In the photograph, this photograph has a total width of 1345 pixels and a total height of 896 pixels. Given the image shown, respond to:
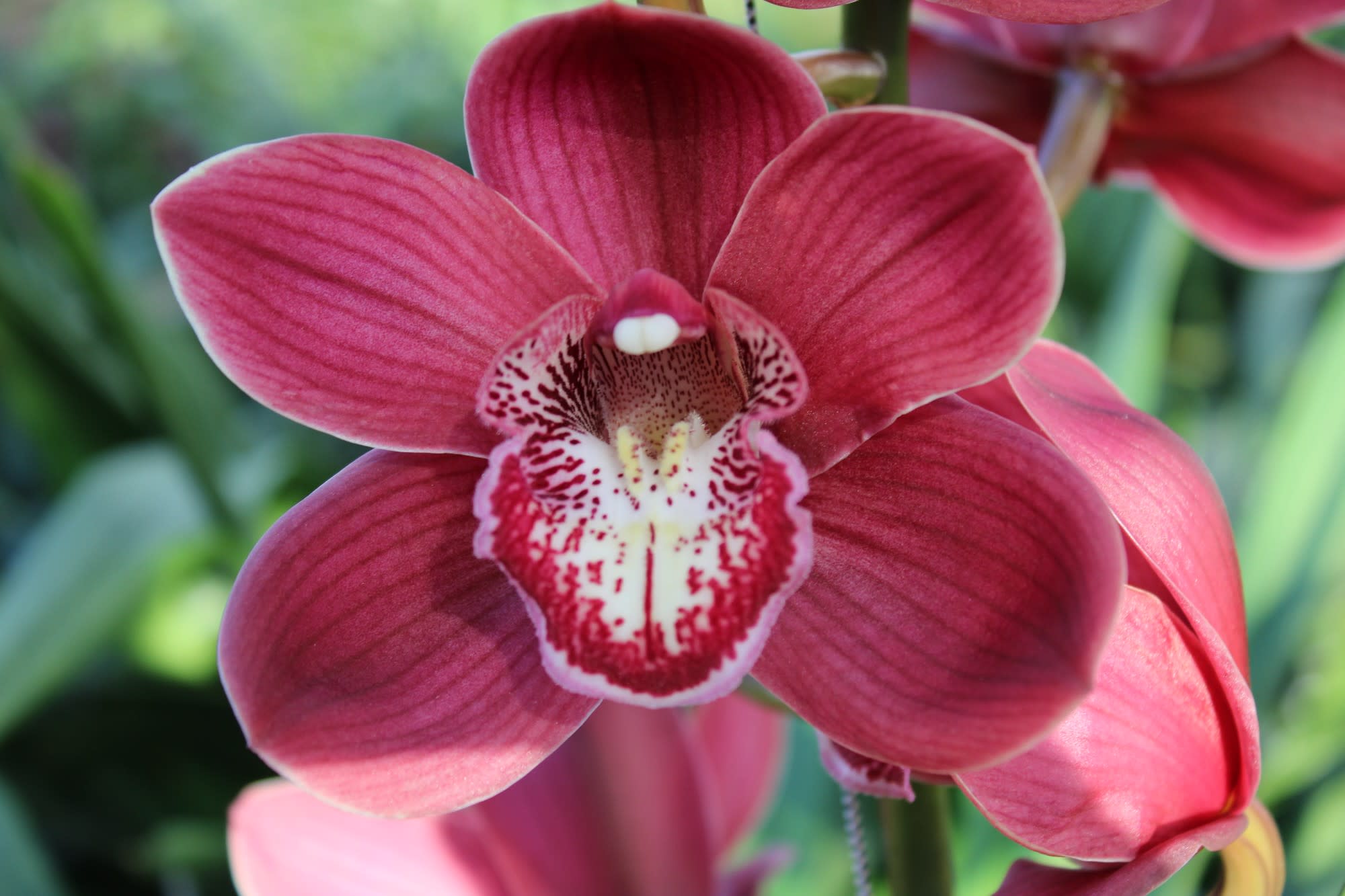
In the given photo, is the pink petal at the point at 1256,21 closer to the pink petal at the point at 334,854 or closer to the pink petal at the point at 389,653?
the pink petal at the point at 389,653

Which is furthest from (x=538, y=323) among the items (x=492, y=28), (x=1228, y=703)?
(x=492, y=28)

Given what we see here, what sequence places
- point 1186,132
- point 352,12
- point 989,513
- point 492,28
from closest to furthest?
point 989,513, point 1186,132, point 492,28, point 352,12

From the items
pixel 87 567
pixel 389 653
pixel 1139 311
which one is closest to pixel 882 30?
pixel 389 653

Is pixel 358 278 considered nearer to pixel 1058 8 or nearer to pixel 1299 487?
pixel 1058 8

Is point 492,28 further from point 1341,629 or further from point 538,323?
point 538,323

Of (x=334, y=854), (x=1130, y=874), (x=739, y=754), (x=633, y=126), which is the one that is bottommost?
(x=739, y=754)
